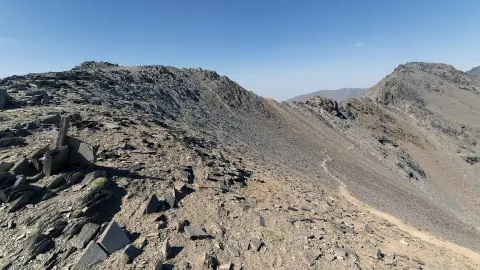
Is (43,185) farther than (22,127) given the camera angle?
No

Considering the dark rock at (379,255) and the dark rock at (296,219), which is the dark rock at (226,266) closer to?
the dark rock at (296,219)

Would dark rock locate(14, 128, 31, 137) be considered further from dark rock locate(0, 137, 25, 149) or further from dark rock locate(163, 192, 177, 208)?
dark rock locate(163, 192, 177, 208)

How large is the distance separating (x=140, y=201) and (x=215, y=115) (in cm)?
2251

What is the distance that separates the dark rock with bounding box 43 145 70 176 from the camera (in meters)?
9.81

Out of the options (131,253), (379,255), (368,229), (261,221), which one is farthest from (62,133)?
(368,229)

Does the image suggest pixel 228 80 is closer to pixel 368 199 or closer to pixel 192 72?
pixel 192 72

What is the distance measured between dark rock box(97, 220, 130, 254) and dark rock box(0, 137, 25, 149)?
6.52 m

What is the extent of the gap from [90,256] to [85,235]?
29.7 inches

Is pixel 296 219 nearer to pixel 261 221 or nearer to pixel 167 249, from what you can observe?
pixel 261 221

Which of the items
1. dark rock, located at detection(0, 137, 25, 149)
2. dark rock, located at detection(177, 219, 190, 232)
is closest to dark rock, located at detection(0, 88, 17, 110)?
dark rock, located at detection(0, 137, 25, 149)

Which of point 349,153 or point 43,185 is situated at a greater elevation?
point 43,185

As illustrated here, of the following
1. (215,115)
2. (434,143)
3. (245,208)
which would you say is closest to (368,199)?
(245,208)

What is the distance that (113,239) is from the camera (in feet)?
25.7

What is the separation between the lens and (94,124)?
1502 cm
